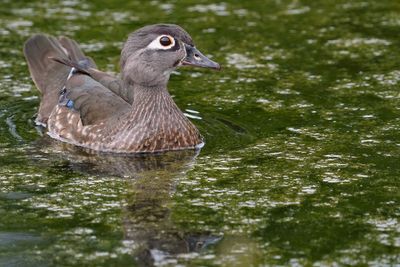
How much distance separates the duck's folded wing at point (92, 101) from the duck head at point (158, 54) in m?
0.28

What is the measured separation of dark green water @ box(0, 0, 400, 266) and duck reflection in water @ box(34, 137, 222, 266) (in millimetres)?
17

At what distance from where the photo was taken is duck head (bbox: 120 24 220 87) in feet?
32.9

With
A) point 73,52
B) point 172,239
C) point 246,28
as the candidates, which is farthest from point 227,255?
point 246,28

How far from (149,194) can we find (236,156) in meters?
1.24

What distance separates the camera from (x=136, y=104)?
33.2 ft

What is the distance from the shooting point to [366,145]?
9578 mm

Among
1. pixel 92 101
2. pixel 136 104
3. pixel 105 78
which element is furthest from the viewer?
pixel 105 78

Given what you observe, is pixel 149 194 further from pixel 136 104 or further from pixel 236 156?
pixel 136 104

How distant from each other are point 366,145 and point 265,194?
156 cm

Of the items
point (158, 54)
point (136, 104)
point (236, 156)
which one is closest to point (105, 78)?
point (136, 104)

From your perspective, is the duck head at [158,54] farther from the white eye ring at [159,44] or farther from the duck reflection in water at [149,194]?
the duck reflection in water at [149,194]

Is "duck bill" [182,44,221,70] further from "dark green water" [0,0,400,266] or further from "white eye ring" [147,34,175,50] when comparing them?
"dark green water" [0,0,400,266]

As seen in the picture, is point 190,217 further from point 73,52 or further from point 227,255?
point 73,52

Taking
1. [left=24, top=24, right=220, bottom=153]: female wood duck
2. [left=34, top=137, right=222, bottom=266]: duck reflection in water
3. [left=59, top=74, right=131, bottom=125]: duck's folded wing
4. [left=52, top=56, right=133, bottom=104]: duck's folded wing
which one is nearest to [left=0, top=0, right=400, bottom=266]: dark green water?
[left=34, top=137, right=222, bottom=266]: duck reflection in water
